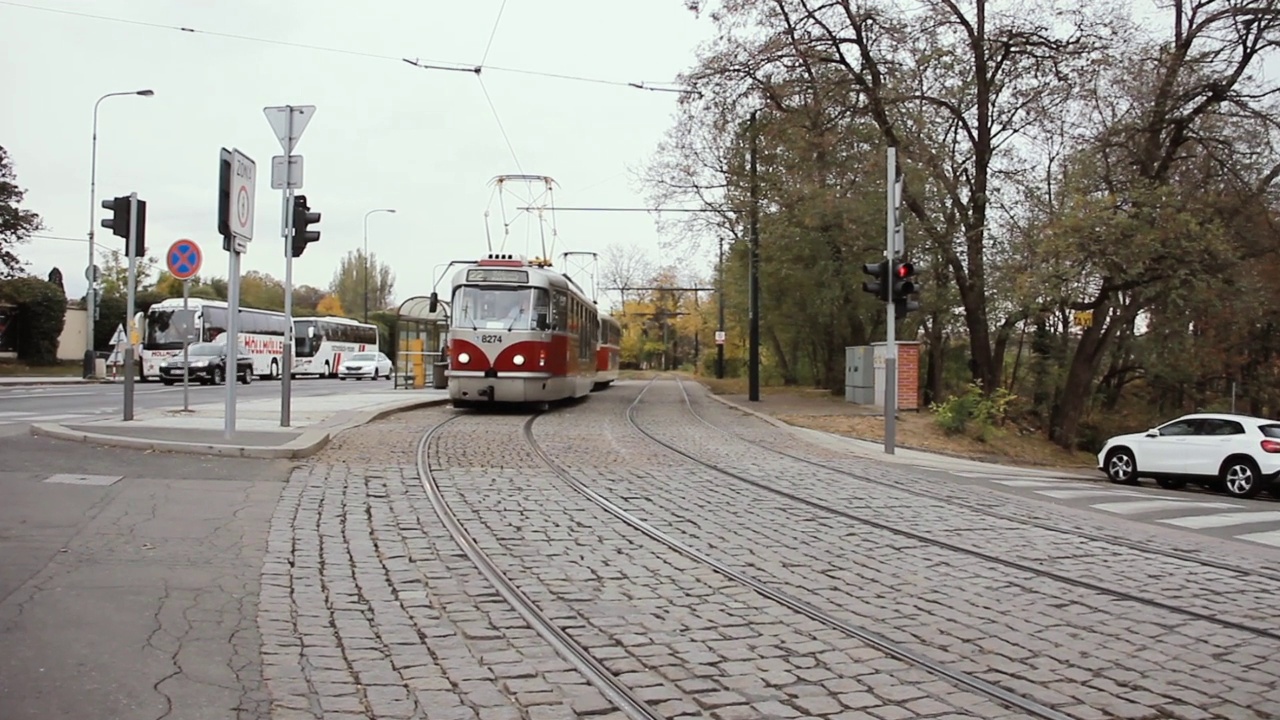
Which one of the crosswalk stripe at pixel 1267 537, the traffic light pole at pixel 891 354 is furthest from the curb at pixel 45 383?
the crosswalk stripe at pixel 1267 537

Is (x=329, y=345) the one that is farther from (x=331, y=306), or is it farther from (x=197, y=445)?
(x=197, y=445)

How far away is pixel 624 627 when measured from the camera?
5891 millimetres

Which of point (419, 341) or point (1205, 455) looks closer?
point (1205, 455)

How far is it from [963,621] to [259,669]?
3.92 meters

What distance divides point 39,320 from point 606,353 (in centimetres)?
2807

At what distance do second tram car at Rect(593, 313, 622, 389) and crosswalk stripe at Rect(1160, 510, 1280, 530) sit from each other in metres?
23.7

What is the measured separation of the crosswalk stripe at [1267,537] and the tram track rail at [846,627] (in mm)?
5987

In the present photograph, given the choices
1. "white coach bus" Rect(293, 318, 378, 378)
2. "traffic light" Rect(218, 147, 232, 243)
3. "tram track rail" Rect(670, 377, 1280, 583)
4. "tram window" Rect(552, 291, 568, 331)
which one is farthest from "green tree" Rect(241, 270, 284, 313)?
"tram track rail" Rect(670, 377, 1280, 583)

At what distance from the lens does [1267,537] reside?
414 inches

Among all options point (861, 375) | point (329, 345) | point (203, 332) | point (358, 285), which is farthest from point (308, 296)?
point (861, 375)

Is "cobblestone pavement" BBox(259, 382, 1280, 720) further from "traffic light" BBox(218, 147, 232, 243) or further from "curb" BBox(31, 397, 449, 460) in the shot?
"traffic light" BBox(218, 147, 232, 243)

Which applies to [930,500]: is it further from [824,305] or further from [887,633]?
[824,305]

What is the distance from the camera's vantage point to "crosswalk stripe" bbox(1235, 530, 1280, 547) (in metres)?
10.2

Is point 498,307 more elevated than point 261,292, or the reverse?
point 261,292
